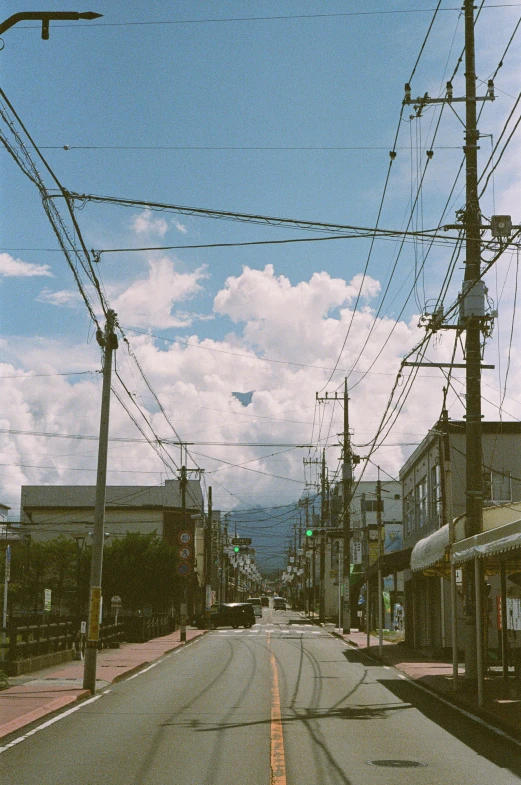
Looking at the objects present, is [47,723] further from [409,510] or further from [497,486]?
[409,510]

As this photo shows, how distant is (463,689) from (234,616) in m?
46.5

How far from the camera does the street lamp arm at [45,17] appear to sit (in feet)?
29.8

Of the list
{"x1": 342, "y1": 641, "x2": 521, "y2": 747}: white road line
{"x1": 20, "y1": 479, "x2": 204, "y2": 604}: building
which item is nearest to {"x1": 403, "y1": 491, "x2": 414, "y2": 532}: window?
{"x1": 342, "y1": 641, "x2": 521, "y2": 747}: white road line

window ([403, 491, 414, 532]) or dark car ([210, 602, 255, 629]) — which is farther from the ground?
window ([403, 491, 414, 532])

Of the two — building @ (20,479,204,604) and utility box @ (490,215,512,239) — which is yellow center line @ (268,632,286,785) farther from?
building @ (20,479,204,604)

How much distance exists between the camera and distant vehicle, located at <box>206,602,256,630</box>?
6506 centimetres

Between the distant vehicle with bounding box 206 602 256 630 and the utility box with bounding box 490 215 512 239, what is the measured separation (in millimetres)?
51364

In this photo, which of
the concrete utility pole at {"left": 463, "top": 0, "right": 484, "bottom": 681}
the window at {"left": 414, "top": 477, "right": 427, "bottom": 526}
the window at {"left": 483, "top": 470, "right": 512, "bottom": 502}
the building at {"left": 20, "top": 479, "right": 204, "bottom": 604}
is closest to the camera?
the concrete utility pole at {"left": 463, "top": 0, "right": 484, "bottom": 681}

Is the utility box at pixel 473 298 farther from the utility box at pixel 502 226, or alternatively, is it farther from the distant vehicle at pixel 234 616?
the distant vehicle at pixel 234 616

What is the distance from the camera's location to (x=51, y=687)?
19938 millimetres

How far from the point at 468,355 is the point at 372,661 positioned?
14662 millimetres

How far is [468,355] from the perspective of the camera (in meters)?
21.2

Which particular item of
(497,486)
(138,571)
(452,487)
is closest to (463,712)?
(452,487)

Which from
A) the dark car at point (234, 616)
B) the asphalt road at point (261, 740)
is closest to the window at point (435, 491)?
the asphalt road at point (261, 740)
